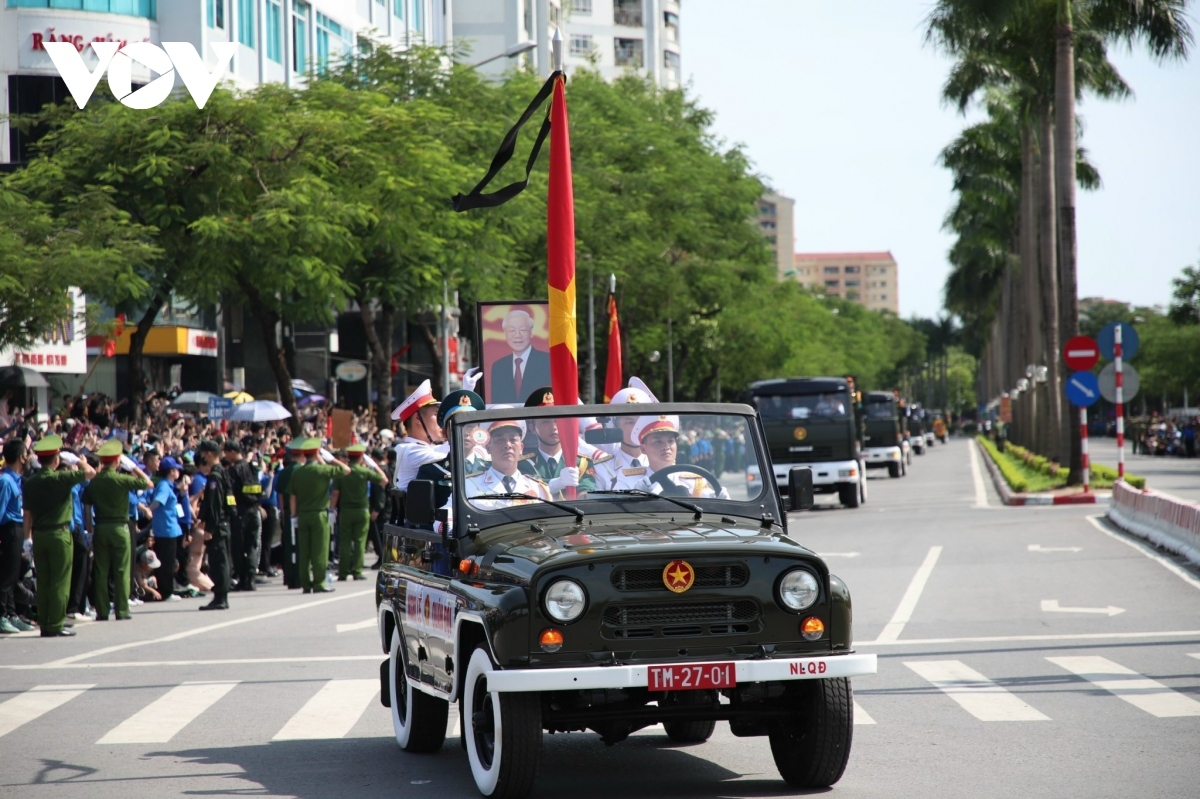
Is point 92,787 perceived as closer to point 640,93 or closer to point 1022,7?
point 1022,7

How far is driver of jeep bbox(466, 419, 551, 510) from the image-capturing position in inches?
333

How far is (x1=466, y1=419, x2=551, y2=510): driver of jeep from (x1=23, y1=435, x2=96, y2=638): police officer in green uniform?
29.5ft

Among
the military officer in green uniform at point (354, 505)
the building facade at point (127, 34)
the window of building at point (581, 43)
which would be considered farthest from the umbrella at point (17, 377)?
the window of building at point (581, 43)

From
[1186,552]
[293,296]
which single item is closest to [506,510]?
[1186,552]

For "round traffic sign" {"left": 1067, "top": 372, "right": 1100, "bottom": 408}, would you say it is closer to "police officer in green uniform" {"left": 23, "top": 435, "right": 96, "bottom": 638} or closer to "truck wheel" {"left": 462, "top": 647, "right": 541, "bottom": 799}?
"police officer in green uniform" {"left": 23, "top": 435, "right": 96, "bottom": 638}

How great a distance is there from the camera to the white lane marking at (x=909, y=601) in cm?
1496

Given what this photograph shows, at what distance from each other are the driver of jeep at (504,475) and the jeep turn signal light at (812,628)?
60.3 inches


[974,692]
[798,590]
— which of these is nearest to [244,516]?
[974,692]

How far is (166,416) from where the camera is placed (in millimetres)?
32312

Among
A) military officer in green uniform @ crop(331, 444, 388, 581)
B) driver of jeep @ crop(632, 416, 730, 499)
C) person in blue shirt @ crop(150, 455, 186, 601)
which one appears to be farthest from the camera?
military officer in green uniform @ crop(331, 444, 388, 581)

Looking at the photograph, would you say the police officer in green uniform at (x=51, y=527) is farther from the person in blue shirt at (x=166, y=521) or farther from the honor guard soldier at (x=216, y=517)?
the person in blue shirt at (x=166, y=521)

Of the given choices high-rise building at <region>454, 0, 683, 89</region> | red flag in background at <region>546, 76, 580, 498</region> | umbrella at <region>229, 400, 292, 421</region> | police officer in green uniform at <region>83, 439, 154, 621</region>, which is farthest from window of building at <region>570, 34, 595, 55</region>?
red flag in background at <region>546, 76, 580, 498</region>

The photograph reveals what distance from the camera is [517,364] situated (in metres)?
18.8

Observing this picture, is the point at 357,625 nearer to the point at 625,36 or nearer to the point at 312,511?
the point at 312,511
